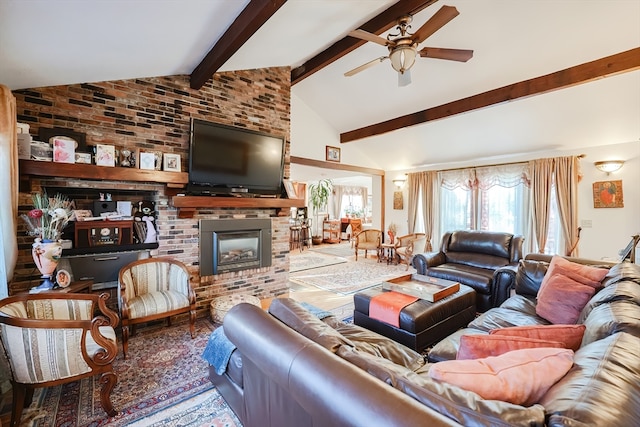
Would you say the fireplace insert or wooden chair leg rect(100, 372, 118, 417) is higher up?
the fireplace insert

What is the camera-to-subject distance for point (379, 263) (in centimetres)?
652

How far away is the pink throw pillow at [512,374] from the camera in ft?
2.97

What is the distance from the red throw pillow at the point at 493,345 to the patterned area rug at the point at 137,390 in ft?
4.90

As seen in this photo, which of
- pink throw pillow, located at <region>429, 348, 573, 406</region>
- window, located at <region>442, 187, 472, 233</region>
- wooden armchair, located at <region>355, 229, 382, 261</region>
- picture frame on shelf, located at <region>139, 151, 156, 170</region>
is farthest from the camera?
wooden armchair, located at <region>355, 229, 382, 261</region>

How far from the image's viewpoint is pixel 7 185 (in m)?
1.90

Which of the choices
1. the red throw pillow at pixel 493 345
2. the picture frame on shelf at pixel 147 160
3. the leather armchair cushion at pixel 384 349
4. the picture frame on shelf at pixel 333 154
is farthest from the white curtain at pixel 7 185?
the picture frame on shelf at pixel 333 154

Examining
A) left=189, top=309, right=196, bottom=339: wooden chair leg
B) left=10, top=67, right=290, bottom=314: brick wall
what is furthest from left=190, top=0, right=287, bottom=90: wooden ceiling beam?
left=189, top=309, right=196, bottom=339: wooden chair leg

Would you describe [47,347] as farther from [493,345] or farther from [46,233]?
[493,345]

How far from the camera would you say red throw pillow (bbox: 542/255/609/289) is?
2.23 m

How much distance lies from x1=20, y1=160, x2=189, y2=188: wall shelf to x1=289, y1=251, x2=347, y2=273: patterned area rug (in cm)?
323

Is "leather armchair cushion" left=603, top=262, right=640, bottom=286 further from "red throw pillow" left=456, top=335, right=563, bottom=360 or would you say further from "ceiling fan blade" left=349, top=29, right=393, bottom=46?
"ceiling fan blade" left=349, top=29, right=393, bottom=46

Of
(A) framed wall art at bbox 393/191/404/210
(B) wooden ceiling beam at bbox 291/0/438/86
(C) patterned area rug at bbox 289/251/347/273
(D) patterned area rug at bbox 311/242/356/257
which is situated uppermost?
(B) wooden ceiling beam at bbox 291/0/438/86

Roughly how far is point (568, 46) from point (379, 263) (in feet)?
15.6

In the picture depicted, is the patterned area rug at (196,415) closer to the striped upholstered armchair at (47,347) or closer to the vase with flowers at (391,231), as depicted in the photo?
the striped upholstered armchair at (47,347)
